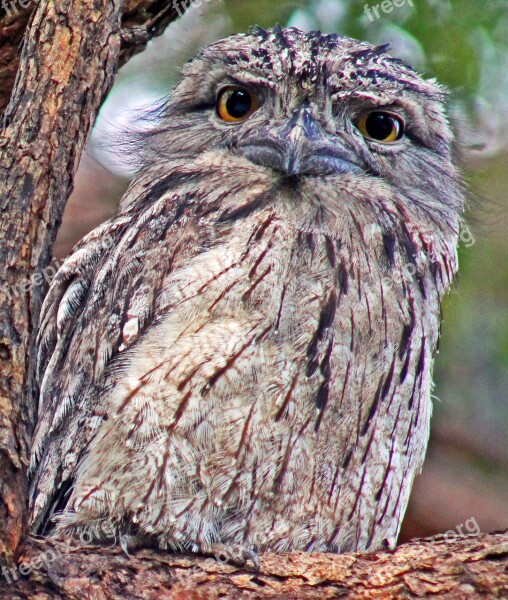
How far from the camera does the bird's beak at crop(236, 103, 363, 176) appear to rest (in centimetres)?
304

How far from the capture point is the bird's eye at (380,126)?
11.0 feet

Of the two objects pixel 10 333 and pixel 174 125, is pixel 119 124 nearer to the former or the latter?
pixel 174 125

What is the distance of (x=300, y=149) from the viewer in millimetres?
3025

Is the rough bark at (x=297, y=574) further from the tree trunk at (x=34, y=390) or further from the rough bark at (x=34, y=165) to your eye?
the rough bark at (x=34, y=165)

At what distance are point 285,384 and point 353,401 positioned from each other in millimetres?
301

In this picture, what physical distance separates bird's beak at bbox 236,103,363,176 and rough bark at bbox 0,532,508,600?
1.36 meters

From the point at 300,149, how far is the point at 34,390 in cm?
132

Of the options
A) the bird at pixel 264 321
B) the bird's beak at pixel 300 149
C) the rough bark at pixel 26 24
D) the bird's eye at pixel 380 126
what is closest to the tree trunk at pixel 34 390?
the bird at pixel 264 321

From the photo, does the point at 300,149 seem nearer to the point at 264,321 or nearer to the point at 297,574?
the point at 264,321

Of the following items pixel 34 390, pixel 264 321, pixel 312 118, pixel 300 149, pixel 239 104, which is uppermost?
pixel 239 104

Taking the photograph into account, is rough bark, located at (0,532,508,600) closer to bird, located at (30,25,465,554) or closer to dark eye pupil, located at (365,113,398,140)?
bird, located at (30,25,465,554)

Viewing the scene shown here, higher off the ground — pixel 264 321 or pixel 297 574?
pixel 264 321

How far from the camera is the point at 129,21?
12.5ft

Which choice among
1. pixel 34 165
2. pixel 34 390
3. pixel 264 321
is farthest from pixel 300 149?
pixel 34 390
